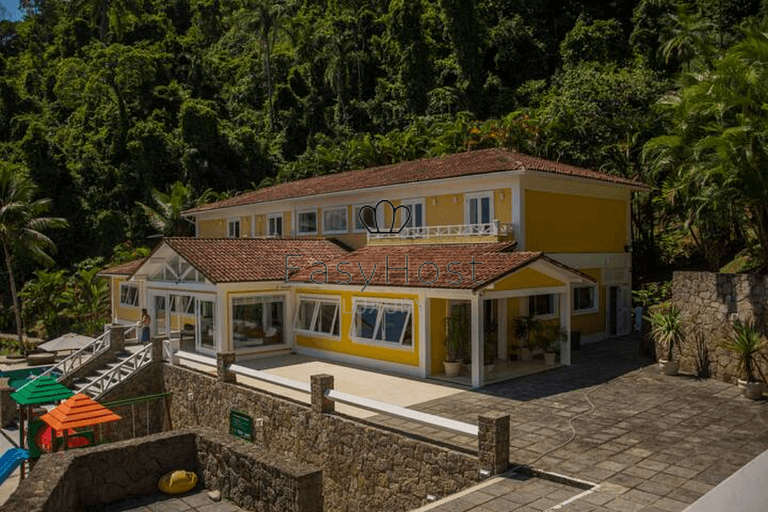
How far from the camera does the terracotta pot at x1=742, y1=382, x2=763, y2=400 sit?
513 inches

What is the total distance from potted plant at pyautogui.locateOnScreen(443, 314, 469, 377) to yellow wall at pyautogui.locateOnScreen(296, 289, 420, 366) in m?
0.87

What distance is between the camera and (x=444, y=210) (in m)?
20.5

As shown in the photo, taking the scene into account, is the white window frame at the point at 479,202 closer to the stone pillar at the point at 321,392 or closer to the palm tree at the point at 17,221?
the stone pillar at the point at 321,392

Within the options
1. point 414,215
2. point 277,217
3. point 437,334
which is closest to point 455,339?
point 437,334

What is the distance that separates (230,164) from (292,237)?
80.5ft

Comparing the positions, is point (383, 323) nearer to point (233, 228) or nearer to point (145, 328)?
point (145, 328)

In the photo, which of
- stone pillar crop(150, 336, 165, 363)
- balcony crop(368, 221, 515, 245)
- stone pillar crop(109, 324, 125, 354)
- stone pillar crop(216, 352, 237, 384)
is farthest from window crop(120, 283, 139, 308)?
stone pillar crop(216, 352, 237, 384)

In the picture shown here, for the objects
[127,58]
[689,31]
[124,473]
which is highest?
[127,58]

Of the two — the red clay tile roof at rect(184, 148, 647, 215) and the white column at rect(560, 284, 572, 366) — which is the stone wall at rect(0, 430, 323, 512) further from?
the red clay tile roof at rect(184, 148, 647, 215)

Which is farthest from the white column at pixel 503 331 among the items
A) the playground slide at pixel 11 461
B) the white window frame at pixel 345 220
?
the playground slide at pixel 11 461

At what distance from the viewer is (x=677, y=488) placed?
8344mm

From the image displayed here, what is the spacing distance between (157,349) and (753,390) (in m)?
17.3

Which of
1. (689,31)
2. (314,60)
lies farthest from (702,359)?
(314,60)

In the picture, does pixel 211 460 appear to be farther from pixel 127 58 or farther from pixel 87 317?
pixel 127 58
